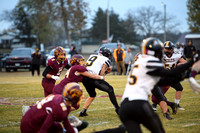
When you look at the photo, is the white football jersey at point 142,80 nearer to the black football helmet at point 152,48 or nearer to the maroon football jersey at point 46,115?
the black football helmet at point 152,48

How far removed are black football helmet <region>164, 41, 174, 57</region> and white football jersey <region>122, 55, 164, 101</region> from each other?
373cm

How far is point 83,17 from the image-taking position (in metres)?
42.1

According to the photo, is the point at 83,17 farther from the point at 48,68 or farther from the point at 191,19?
the point at 48,68

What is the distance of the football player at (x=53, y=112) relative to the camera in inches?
166

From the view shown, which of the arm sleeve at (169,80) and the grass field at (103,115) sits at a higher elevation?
the arm sleeve at (169,80)

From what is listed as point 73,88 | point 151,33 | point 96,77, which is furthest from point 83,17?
point 73,88

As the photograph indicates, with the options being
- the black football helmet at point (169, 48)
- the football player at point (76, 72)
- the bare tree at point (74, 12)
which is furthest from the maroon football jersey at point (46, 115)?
the bare tree at point (74, 12)

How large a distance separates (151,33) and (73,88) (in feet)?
210

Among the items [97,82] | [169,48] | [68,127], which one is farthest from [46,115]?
[169,48]

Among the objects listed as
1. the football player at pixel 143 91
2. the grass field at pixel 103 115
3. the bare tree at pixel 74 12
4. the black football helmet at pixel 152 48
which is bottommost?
the grass field at pixel 103 115

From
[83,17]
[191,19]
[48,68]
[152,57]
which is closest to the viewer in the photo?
[152,57]

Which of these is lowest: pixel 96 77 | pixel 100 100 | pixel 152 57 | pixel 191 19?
pixel 100 100

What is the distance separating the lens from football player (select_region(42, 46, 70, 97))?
25.3 ft

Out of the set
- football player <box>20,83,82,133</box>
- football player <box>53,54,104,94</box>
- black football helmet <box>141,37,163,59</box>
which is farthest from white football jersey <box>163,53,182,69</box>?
football player <box>20,83,82,133</box>
